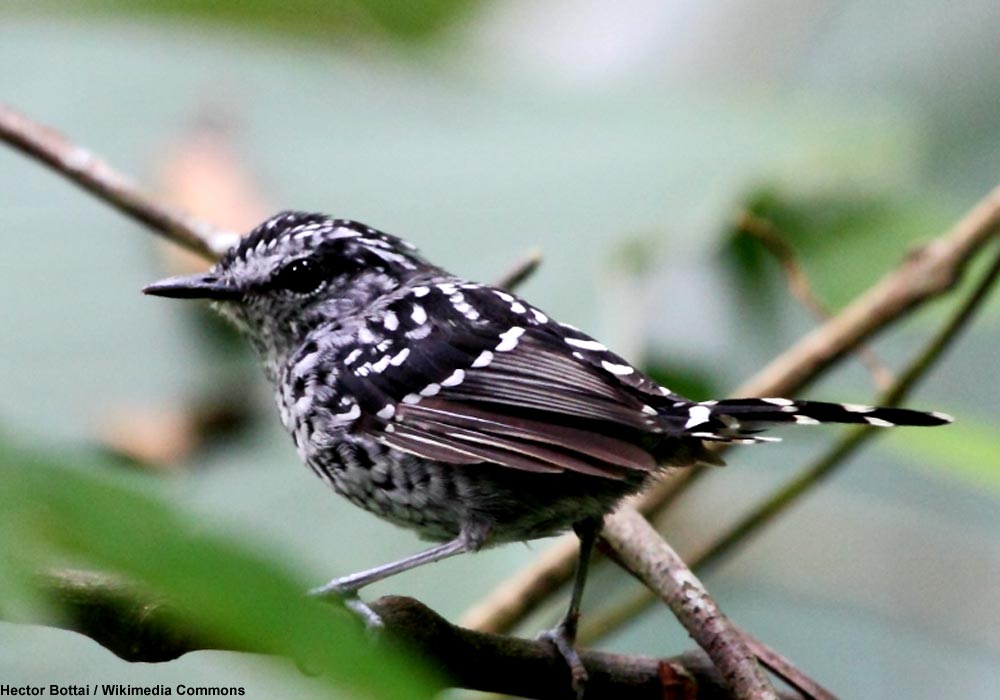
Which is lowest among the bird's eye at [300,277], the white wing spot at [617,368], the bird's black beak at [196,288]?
the bird's black beak at [196,288]

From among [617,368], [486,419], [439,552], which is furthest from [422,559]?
[617,368]

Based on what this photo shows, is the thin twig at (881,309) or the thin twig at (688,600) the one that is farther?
the thin twig at (881,309)

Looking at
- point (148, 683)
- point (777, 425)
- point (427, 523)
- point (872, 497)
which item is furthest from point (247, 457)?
point (872, 497)

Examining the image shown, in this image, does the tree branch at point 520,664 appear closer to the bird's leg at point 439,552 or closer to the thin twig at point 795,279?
the bird's leg at point 439,552

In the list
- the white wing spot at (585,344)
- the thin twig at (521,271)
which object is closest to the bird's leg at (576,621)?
the white wing spot at (585,344)

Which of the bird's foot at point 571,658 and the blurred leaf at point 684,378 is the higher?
the blurred leaf at point 684,378

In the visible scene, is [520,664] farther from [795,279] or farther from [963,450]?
[795,279]
